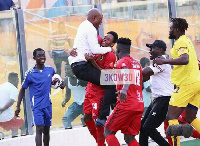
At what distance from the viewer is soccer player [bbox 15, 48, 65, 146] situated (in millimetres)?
11508

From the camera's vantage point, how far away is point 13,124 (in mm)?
12555

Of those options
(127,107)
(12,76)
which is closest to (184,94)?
(127,107)

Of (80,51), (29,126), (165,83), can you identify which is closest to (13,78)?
(29,126)

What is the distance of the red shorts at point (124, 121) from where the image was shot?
9734 millimetres

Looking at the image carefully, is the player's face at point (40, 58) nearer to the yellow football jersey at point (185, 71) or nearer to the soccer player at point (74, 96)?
the soccer player at point (74, 96)

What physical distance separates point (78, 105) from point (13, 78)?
1.42m

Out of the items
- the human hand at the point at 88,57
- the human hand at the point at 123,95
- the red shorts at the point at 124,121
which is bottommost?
the red shorts at the point at 124,121

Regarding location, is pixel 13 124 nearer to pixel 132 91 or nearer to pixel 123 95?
pixel 132 91

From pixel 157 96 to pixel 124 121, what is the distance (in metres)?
1.48

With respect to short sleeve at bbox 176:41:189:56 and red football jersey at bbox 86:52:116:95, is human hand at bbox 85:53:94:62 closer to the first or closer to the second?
red football jersey at bbox 86:52:116:95

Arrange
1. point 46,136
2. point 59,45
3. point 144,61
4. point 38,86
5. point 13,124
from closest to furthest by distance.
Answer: point 38,86 → point 46,136 → point 13,124 → point 59,45 → point 144,61

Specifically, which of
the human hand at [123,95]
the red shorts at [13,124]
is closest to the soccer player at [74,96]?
the red shorts at [13,124]

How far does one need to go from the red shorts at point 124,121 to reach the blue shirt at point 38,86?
2002 mm

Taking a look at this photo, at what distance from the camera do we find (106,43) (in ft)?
36.2
